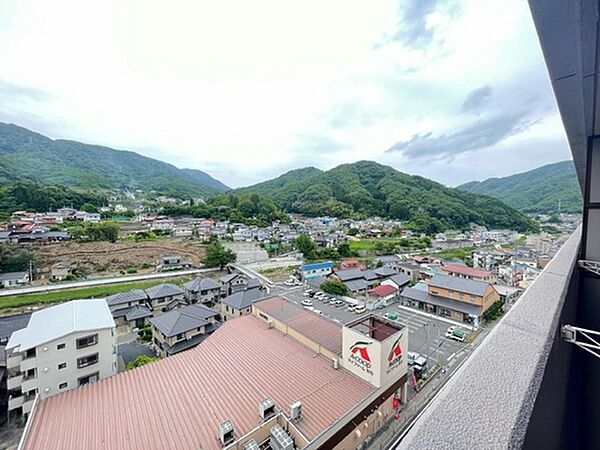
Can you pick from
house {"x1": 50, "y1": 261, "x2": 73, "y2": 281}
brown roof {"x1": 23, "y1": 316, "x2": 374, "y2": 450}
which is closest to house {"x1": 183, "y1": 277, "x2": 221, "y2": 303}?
brown roof {"x1": 23, "y1": 316, "x2": 374, "y2": 450}

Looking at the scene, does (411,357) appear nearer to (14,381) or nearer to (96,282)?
(14,381)

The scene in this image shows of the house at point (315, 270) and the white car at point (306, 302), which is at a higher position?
the house at point (315, 270)

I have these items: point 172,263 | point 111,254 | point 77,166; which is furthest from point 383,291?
point 77,166

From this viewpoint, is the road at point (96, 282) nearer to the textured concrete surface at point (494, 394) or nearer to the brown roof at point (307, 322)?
the brown roof at point (307, 322)

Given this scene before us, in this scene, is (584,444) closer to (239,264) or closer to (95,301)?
(95,301)

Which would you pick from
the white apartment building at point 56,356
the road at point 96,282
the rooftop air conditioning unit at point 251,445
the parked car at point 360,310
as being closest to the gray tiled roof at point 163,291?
the road at point 96,282

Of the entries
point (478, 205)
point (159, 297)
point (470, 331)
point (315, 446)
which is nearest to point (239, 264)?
point (159, 297)

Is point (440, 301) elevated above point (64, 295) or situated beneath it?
elevated above
